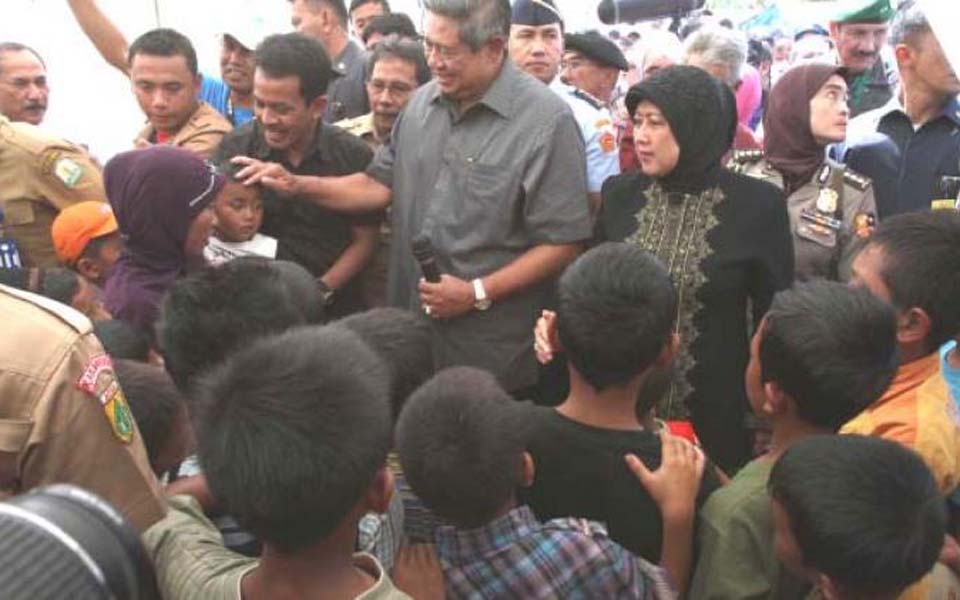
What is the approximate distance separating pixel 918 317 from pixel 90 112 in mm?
4525

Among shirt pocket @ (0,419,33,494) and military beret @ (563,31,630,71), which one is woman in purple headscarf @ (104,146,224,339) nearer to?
shirt pocket @ (0,419,33,494)

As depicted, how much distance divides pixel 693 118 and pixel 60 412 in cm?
183

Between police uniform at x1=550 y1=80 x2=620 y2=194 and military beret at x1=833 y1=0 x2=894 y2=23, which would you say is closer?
police uniform at x1=550 y1=80 x2=620 y2=194

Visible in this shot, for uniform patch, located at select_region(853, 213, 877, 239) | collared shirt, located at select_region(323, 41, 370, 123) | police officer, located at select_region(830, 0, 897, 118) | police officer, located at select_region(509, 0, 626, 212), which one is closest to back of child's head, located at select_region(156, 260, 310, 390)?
uniform patch, located at select_region(853, 213, 877, 239)

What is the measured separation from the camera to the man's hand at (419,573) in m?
1.59

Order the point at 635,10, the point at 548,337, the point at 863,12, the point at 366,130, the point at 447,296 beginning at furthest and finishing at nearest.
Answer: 1. the point at 635,10
2. the point at 863,12
3. the point at 366,130
4. the point at 447,296
5. the point at 548,337

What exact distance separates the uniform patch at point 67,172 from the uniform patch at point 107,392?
1977 millimetres

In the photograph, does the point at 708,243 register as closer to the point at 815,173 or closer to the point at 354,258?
the point at 815,173

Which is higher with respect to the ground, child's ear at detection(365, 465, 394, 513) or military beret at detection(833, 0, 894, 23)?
military beret at detection(833, 0, 894, 23)

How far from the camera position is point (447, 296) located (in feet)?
8.92

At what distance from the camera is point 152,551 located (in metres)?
1.47

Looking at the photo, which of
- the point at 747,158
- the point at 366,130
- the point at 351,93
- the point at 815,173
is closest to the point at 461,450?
the point at 815,173

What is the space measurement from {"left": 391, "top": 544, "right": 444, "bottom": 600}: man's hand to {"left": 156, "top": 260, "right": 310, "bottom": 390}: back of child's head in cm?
55

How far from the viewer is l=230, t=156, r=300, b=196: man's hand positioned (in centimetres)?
284
